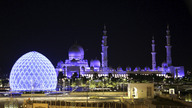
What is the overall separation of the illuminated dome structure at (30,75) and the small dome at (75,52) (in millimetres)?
44352

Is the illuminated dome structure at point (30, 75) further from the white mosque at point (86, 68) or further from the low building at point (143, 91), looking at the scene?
the white mosque at point (86, 68)

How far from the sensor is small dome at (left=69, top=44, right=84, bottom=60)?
298ft

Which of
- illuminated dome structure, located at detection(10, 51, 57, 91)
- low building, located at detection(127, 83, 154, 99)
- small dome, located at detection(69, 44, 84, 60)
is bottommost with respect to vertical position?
low building, located at detection(127, 83, 154, 99)

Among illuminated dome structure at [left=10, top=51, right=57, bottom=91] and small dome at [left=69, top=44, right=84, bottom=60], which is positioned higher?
small dome at [left=69, top=44, right=84, bottom=60]

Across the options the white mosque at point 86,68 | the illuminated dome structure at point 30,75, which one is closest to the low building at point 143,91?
the illuminated dome structure at point 30,75

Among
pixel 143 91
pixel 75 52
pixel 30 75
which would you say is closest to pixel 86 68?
pixel 75 52

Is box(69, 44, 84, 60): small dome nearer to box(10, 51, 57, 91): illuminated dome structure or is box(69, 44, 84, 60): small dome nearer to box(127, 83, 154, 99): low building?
box(10, 51, 57, 91): illuminated dome structure

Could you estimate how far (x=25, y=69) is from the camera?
45.4m

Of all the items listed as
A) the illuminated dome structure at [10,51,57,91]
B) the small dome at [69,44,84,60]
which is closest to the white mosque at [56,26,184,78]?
the small dome at [69,44,84,60]

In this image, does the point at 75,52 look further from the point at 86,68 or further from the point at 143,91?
Result: the point at 143,91

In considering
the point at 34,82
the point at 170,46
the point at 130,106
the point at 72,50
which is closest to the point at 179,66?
the point at 170,46

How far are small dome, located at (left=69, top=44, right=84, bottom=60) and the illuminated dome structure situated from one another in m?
44.4

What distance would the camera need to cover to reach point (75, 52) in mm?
91188

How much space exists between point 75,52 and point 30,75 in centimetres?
4599
